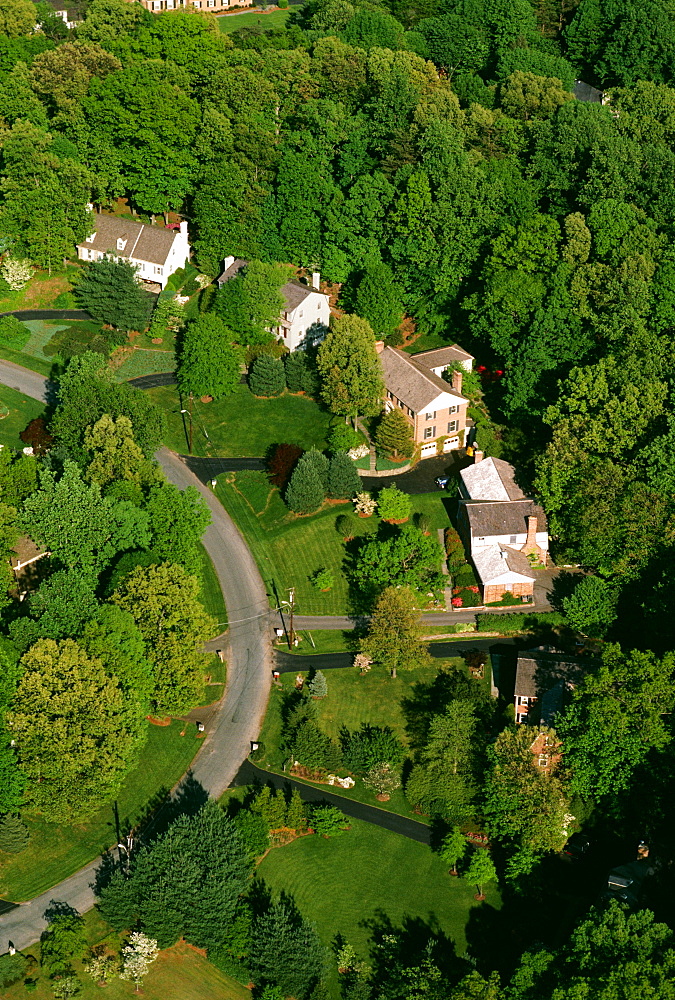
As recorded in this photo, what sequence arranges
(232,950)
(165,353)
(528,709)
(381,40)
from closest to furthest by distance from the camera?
(232,950), (528,709), (165,353), (381,40)

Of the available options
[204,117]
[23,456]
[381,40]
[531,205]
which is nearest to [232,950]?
[23,456]

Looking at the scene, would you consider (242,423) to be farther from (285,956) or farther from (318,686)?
(285,956)

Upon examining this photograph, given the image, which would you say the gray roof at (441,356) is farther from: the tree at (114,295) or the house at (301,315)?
the tree at (114,295)

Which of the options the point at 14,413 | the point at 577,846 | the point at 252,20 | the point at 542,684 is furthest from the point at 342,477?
the point at 252,20

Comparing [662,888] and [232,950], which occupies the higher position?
[662,888]

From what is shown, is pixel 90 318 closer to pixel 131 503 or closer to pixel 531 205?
pixel 131 503
